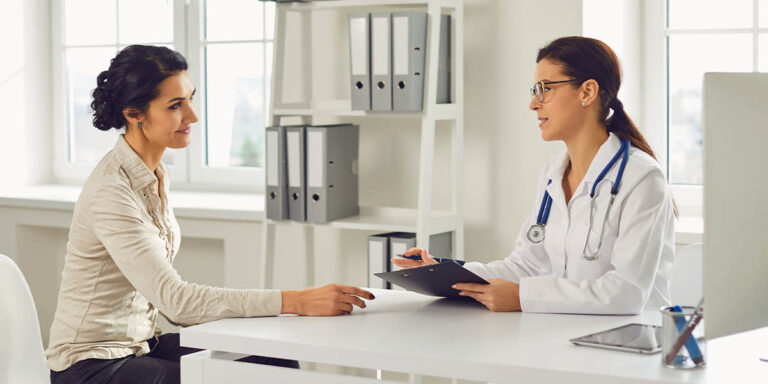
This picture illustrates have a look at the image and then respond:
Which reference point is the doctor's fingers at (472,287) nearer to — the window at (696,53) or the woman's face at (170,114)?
the woman's face at (170,114)

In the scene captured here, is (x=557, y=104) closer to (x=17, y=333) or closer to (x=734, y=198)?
(x=734, y=198)

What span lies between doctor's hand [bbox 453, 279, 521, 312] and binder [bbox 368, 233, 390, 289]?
1.25 meters

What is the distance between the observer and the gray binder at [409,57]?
10.4 feet

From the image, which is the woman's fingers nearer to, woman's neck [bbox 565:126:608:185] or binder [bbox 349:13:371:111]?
woman's neck [bbox 565:126:608:185]

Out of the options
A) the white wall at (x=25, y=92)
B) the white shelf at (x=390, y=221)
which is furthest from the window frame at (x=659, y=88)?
the white wall at (x=25, y=92)

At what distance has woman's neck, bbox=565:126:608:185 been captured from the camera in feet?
7.78

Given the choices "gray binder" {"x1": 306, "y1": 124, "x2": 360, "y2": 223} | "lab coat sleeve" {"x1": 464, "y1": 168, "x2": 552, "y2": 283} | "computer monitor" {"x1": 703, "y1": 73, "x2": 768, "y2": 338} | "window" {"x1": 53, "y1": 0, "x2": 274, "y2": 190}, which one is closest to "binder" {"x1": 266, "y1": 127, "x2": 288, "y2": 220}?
"gray binder" {"x1": 306, "y1": 124, "x2": 360, "y2": 223}

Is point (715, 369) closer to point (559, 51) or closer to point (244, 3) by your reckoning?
point (559, 51)

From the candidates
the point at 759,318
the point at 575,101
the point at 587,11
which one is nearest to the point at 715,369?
the point at 759,318

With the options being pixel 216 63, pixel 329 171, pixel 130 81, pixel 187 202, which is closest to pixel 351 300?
pixel 130 81

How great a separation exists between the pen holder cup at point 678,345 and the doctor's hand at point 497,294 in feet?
1.67

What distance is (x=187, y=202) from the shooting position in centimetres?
405

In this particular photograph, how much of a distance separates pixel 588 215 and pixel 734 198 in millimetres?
854

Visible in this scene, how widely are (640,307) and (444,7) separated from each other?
1.60 meters
